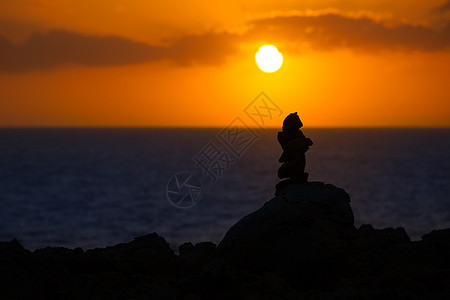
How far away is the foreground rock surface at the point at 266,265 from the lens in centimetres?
890

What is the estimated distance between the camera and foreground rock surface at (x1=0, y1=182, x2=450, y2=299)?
890cm

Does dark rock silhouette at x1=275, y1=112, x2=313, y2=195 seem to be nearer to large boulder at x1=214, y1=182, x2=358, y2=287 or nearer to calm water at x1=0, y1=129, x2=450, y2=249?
large boulder at x1=214, y1=182, x2=358, y2=287

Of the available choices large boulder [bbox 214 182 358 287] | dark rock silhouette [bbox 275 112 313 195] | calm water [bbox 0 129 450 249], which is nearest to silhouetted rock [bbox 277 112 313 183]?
dark rock silhouette [bbox 275 112 313 195]

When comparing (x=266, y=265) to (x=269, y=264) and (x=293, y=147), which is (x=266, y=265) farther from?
(x=293, y=147)

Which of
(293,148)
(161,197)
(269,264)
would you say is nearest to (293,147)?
(293,148)

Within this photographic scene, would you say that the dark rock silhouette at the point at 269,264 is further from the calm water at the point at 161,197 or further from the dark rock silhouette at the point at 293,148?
the calm water at the point at 161,197

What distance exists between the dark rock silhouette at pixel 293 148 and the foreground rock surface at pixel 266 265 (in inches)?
23.0

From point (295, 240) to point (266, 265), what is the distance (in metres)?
0.68

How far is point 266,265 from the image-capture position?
448 inches

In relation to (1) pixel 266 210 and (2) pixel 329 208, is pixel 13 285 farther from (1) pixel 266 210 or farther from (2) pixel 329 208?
(2) pixel 329 208

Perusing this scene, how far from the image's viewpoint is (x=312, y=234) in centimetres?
1154

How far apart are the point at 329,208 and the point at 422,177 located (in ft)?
308

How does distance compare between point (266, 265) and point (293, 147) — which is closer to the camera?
point (266, 265)

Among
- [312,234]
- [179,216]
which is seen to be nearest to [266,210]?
[312,234]
